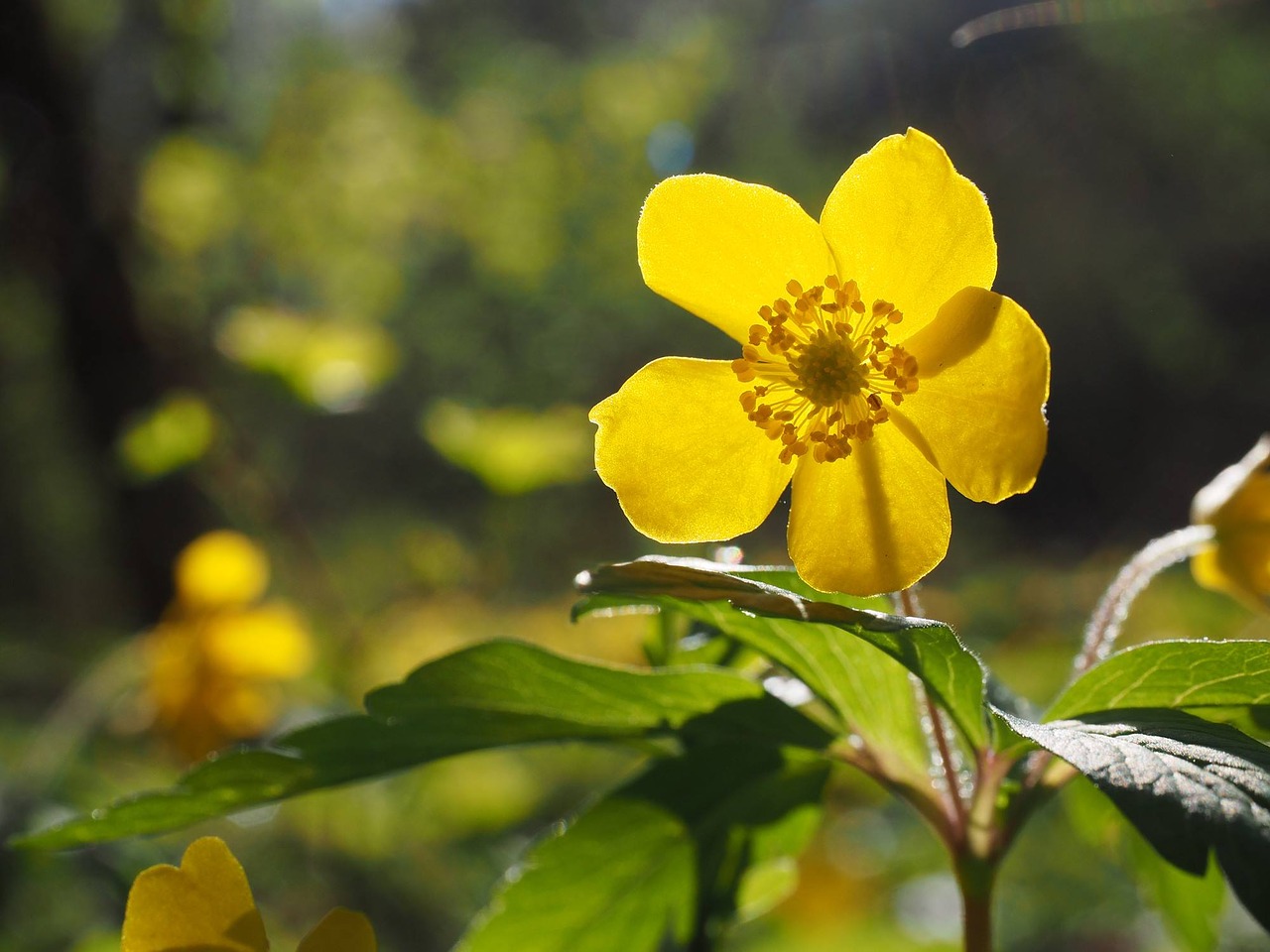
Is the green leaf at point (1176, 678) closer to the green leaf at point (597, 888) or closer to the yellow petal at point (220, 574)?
the green leaf at point (597, 888)

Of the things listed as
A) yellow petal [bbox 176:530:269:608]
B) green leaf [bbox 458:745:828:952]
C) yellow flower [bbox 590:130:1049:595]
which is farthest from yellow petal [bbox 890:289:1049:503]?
yellow petal [bbox 176:530:269:608]

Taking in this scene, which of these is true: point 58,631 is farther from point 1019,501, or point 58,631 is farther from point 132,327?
point 1019,501

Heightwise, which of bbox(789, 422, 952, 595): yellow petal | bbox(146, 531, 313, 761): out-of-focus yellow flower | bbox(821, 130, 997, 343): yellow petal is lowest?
bbox(146, 531, 313, 761): out-of-focus yellow flower

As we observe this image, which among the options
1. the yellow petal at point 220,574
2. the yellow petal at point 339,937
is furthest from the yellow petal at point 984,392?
the yellow petal at point 220,574

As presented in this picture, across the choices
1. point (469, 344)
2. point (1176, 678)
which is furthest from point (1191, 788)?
point (469, 344)

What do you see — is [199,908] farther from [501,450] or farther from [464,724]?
[501,450]

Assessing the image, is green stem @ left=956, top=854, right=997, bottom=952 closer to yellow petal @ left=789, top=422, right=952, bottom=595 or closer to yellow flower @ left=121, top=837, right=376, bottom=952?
yellow petal @ left=789, top=422, right=952, bottom=595
